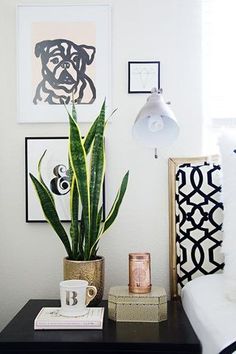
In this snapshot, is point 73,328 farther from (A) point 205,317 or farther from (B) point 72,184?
(B) point 72,184

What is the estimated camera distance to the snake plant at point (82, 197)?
182cm

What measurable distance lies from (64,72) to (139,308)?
1.17 meters

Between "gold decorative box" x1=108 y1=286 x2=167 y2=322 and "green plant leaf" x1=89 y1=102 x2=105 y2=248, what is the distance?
11.1 inches

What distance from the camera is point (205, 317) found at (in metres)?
1.52

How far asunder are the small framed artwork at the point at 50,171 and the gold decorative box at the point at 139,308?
59 centimetres

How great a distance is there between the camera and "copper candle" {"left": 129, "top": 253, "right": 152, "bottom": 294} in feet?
5.81

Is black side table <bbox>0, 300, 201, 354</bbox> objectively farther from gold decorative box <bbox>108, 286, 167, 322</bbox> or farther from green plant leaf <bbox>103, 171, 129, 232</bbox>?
green plant leaf <bbox>103, 171, 129, 232</bbox>

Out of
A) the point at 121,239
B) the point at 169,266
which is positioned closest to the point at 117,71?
the point at 121,239

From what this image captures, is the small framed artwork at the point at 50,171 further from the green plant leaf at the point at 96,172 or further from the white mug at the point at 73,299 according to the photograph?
the white mug at the point at 73,299

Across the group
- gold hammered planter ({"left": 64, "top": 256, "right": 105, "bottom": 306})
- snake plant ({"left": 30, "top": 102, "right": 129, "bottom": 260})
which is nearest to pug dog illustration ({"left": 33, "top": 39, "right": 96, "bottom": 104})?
snake plant ({"left": 30, "top": 102, "right": 129, "bottom": 260})

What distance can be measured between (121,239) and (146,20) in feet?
3.50

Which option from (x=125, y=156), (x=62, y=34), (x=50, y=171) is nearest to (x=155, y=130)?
(x=125, y=156)

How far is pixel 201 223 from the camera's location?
2.05 metres

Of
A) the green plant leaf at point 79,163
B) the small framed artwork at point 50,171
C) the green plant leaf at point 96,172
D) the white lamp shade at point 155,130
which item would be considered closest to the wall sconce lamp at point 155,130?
→ the white lamp shade at point 155,130
